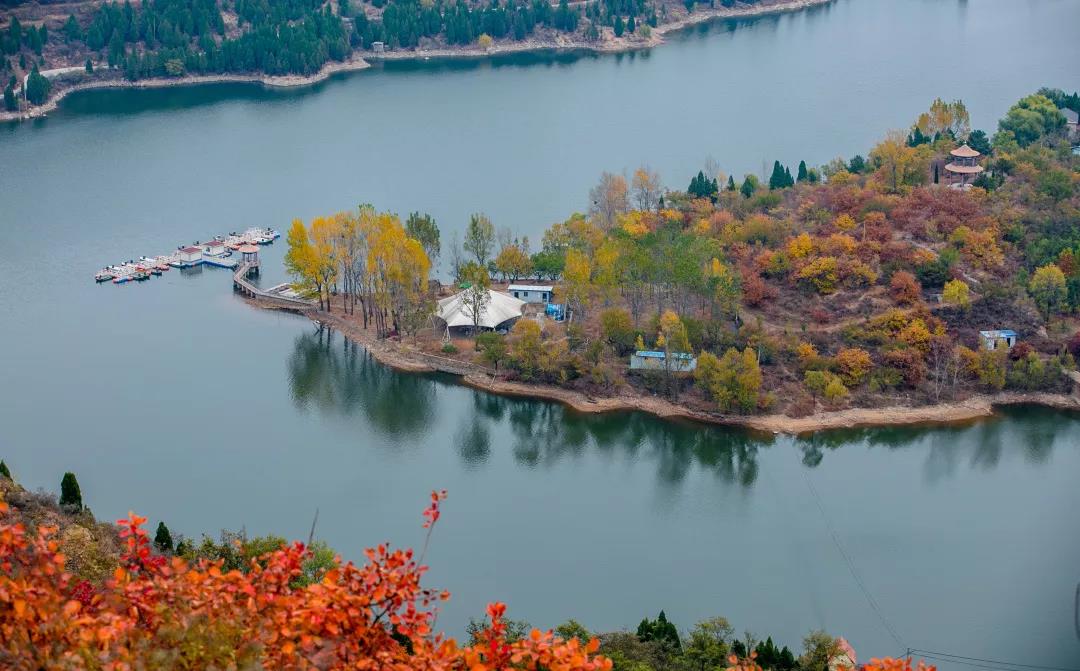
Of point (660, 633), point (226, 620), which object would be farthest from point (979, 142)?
point (226, 620)

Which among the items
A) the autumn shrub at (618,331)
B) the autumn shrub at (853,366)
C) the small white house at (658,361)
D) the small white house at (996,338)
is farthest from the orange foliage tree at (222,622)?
the small white house at (996,338)

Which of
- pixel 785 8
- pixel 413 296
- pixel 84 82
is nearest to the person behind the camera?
pixel 413 296

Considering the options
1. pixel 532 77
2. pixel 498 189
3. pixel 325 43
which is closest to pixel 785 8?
pixel 532 77

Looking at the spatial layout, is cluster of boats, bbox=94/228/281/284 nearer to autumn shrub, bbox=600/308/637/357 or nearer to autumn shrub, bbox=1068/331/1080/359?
autumn shrub, bbox=600/308/637/357

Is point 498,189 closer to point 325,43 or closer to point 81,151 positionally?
point 81,151

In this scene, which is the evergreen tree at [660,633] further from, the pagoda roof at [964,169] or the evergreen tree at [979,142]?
the evergreen tree at [979,142]

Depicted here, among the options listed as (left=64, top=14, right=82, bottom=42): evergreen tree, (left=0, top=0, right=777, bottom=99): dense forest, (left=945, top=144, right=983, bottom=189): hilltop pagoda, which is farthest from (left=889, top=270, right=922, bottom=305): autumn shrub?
(left=64, top=14, right=82, bottom=42): evergreen tree

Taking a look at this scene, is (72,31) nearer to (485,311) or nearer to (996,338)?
(485,311)
